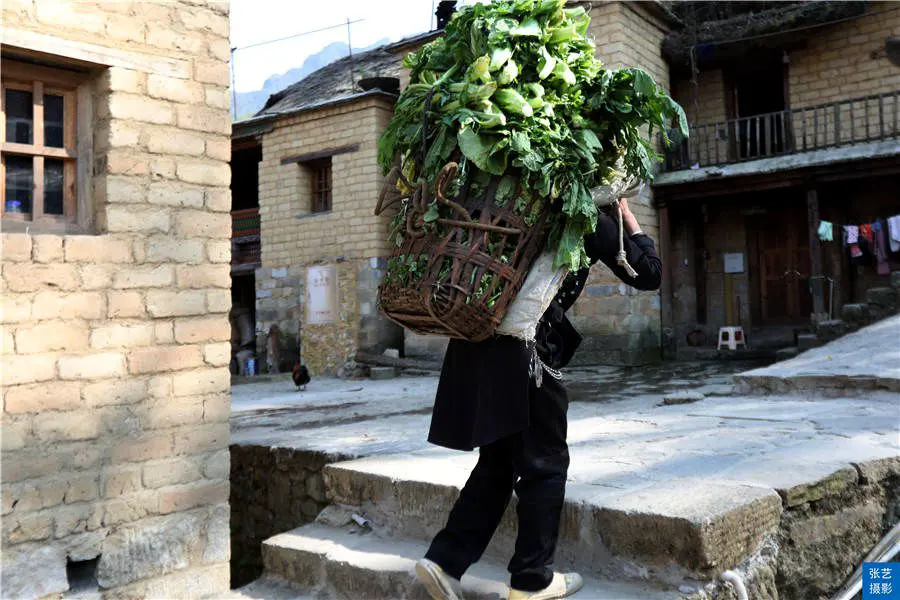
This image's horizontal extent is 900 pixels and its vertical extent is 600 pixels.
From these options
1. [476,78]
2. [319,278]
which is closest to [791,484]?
[476,78]

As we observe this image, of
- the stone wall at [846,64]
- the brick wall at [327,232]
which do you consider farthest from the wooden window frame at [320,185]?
the stone wall at [846,64]

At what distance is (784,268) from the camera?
1283cm

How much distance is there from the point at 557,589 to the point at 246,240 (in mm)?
14936

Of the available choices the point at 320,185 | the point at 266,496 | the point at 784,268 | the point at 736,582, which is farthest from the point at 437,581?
the point at 320,185

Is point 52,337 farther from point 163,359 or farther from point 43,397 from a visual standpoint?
point 163,359

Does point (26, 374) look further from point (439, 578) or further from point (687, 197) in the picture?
point (687, 197)

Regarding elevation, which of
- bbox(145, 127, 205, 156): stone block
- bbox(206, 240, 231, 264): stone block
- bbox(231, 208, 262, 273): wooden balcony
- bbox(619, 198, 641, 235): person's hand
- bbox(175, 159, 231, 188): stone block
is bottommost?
bbox(619, 198, 641, 235): person's hand

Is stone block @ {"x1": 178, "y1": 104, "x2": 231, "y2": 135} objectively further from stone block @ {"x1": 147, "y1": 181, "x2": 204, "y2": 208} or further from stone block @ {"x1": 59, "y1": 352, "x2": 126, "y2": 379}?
stone block @ {"x1": 59, "y1": 352, "x2": 126, "y2": 379}

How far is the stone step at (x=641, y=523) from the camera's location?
228cm

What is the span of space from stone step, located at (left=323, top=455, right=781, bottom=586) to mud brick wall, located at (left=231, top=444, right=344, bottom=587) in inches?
55.0

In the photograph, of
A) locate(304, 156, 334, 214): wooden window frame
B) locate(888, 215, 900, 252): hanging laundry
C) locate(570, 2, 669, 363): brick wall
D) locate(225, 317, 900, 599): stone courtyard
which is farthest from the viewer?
locate(304, 156, 334, 214): wooden window frame

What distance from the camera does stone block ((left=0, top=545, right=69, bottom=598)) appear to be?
2.93 metres

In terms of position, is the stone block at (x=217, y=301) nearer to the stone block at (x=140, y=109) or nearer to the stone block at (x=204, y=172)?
the stone block at (x=204, y=172)

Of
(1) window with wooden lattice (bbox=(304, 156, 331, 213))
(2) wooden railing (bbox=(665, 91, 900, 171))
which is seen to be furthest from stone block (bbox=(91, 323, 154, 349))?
(1) window with wooden lattice (bbox=(304, 156, 331, 213))
